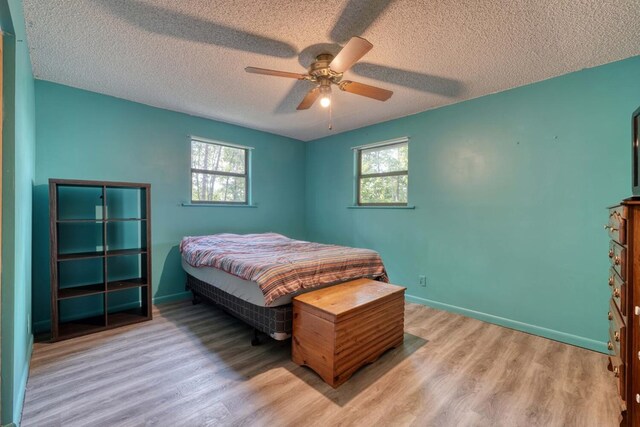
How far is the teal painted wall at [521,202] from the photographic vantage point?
2285 mm

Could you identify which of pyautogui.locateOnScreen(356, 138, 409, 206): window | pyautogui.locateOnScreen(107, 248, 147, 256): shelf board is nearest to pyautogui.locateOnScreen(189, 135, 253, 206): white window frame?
pyautogui.locateOnScreen(107, 248, 147, 256): shelf board

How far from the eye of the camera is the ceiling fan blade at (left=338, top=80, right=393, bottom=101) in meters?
2.16

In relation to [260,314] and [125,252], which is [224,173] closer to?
[125,252]

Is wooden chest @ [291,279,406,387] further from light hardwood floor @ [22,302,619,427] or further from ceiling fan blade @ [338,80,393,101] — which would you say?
ceiling fan blade @ [338,80,393,101]

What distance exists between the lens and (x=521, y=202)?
2693 millimetres

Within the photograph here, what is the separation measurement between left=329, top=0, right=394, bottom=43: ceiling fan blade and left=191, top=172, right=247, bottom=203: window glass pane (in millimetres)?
2632

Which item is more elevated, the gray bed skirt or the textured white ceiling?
the textured white ceiling

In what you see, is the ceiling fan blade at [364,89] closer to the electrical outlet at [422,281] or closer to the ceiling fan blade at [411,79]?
the ceiling fan blade at [411,79]

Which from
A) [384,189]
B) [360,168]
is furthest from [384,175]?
[360,168]

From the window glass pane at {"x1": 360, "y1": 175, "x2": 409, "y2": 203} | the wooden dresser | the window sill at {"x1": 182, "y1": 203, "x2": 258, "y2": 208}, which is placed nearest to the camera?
the wooden dresser

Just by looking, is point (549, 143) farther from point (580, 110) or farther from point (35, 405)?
point (35, 405)

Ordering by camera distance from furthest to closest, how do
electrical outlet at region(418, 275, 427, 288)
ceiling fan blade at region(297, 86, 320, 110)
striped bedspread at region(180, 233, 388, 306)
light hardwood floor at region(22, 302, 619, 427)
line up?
electrical outlet at region(418, 275, 427, 288), ceiling fan blade at region(297, 86, 320, 110), striped bedspread at region(180, 233, 388, 306), light hardwood floor at region(22, 302, 619, 427)

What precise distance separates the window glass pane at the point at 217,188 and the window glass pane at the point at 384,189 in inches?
72.9

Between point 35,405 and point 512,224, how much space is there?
3.88m
